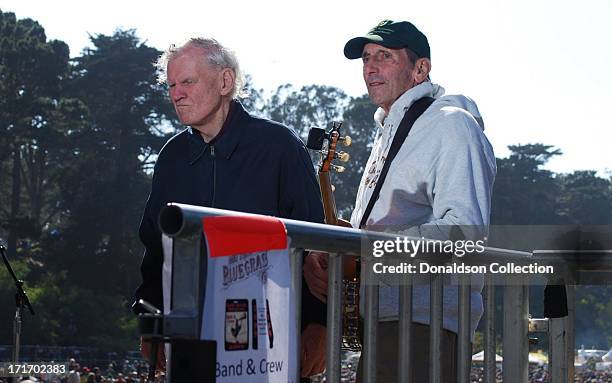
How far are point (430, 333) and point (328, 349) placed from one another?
41 cm

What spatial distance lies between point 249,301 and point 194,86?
1.64m

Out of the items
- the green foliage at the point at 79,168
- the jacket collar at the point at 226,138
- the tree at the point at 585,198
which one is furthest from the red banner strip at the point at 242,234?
the tree at the point at 585,198

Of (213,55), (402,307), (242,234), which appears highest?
(213,55)

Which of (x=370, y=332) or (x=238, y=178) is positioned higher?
(x=238, y=178)

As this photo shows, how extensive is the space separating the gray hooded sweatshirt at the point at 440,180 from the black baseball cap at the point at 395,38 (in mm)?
198

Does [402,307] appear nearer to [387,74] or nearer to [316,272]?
[316,272]

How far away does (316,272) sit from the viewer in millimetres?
3361

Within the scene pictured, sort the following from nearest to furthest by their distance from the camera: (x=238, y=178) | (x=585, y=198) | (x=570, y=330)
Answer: (x=570, y=330), (x=238, y=178), (x=585, y=198)

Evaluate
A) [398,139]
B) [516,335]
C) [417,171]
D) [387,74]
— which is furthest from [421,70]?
[516,335]

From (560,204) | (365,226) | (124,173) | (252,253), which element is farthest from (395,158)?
(560,204)

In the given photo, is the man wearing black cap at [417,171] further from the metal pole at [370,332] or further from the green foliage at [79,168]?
the green foliage at [79,168]

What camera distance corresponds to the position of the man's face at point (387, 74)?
437cm

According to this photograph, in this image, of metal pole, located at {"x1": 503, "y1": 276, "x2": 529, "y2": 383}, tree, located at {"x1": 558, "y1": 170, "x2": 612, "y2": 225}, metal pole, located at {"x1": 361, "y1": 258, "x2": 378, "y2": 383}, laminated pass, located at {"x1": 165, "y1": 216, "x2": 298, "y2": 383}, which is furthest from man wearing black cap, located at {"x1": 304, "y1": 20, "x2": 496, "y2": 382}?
tree, located at {"x1": 558, "y1": 170, "x2": 612, "y2": 225}

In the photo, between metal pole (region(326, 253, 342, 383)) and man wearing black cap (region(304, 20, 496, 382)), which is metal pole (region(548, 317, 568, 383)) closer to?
man wearing black cap (region(304, 20, 496, 382))
